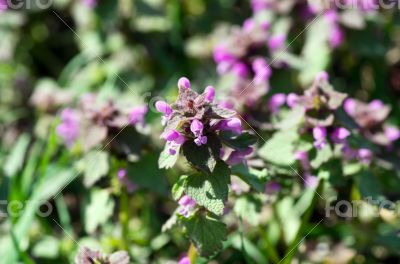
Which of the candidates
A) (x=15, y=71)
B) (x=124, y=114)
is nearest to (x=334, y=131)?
(x=124, y=114)

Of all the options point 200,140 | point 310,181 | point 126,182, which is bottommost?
point 310,181

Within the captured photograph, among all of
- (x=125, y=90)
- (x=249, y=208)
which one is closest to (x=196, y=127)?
(x=249, y=208)

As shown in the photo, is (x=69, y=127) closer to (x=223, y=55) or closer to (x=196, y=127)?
(x=223, y=55)

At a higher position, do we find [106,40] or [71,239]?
[106,40]

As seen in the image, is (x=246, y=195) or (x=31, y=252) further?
(x=31, y=252)

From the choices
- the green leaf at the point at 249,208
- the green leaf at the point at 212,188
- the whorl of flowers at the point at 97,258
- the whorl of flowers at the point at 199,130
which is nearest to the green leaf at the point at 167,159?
the whorl of flowers at the point at 199,130

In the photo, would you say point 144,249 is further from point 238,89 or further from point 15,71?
point 15,71

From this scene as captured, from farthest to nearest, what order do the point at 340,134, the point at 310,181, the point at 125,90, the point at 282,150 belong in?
the point at 125,90 < the point at 310,181 < the point at 282,150 < the point at 340,134
